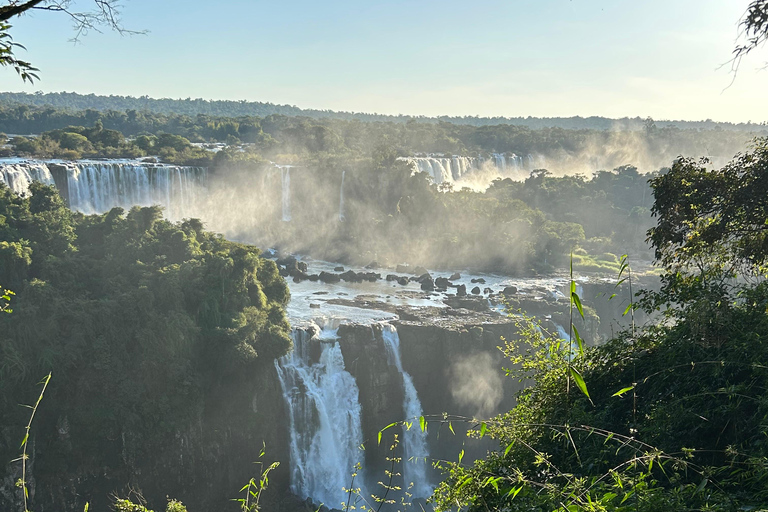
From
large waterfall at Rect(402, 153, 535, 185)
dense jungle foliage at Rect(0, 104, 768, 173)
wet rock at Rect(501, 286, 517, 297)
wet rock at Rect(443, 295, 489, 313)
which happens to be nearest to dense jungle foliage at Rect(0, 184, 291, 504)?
wet rock at Rect(443, 295, 489, 313)

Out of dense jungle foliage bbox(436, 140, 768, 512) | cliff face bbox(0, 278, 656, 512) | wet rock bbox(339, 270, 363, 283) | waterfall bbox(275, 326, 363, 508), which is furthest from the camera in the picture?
wet rock bbox(339, 270, 363, 283)

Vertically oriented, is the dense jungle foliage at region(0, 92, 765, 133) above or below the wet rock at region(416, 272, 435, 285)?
above

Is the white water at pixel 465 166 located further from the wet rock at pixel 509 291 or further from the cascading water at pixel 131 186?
the cascading water at pixel 131 186

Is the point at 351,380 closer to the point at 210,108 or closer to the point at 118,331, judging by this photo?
the point at 118,331

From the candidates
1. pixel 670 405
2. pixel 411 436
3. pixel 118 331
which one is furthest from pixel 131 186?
pixel 670 405

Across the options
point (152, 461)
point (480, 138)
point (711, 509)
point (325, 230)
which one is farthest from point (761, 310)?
point (480, 138)

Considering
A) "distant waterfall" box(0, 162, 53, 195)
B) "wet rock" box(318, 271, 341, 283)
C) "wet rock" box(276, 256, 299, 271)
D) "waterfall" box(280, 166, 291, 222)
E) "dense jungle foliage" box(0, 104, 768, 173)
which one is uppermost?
"dense jungle foliage" box(0, 104, 768, 173)

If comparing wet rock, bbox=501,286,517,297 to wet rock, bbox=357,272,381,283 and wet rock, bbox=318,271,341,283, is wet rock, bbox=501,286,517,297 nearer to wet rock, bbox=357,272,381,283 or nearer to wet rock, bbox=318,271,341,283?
wet rock, bbox=357,272,381,283
